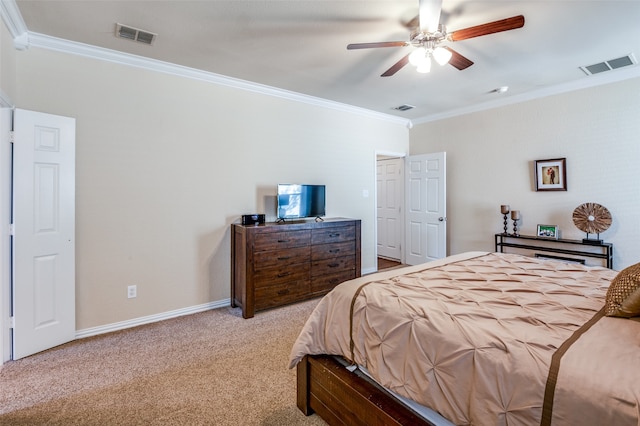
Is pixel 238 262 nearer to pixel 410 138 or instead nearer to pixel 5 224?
pixel 5 224

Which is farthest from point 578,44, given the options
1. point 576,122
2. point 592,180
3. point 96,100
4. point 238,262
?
point 96,100

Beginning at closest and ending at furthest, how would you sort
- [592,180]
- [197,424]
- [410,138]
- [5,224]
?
[197,424] → [5,224] → [592,180] → [410,138]

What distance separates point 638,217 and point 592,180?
22.9 inches

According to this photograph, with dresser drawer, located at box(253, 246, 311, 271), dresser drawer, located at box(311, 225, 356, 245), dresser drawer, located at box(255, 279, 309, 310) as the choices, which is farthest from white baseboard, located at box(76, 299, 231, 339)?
dresser drawer, located at box(311, 225, 356, 245)

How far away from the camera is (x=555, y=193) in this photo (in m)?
3.95

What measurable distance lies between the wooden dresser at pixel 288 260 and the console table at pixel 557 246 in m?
2.12

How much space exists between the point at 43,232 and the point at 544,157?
5575mm

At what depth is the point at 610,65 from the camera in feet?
10.5

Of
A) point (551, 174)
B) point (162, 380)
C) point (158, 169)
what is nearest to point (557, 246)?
point (551, 174)

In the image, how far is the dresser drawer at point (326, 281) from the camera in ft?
12.4

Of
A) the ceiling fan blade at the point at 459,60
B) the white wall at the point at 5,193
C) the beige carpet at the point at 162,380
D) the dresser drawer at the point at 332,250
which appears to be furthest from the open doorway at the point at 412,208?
the white wall at the point at 5,193

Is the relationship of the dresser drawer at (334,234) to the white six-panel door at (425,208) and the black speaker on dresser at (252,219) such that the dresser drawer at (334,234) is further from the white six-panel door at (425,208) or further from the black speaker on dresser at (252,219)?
the white six-panel door at (425,208)

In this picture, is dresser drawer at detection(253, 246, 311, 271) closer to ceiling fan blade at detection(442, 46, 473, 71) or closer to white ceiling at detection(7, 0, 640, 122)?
white ceiling at detection(7, 0, 640, 122)

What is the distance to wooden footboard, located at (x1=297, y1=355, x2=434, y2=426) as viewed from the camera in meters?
1.35
